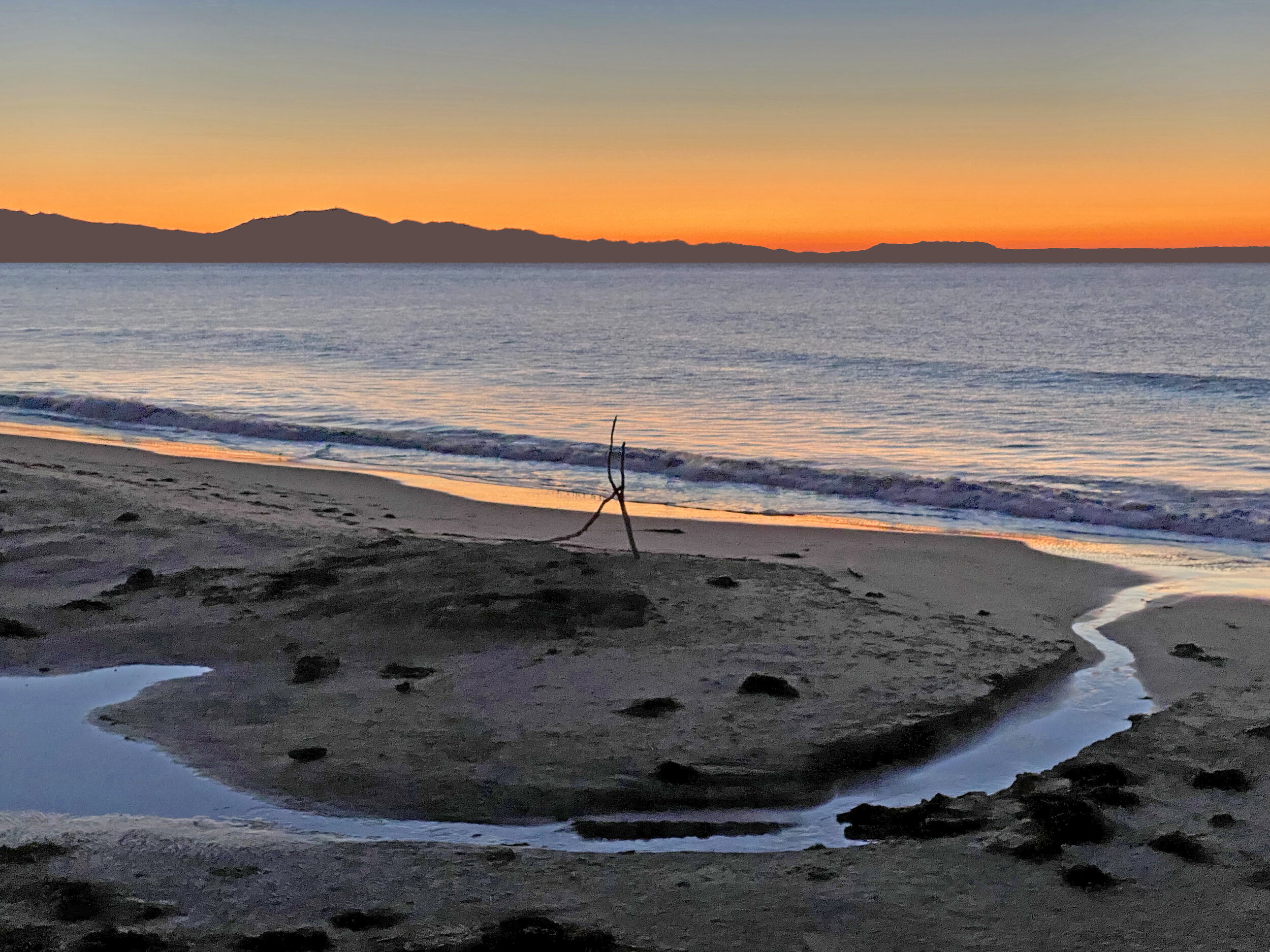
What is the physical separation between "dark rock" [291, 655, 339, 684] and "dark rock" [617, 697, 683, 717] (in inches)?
69.5

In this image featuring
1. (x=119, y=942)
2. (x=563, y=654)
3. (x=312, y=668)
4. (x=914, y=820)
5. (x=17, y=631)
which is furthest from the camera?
(x=17, y=631)

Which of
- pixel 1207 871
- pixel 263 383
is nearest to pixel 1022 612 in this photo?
pixel 1207 871

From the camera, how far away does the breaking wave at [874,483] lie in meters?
13.2

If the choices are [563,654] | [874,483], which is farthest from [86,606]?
[874,483]

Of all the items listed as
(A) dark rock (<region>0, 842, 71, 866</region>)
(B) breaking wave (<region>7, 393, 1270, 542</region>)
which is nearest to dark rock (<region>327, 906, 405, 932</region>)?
(A) dark rock (<region>0, 842, 71, 866</region>)

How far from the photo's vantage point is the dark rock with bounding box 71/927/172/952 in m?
3.61

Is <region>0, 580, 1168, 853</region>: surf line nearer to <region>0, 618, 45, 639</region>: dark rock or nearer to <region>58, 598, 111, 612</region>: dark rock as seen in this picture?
<region>0, 618, 45, 639</region>: dark rock

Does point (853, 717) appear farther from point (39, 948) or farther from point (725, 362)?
point (725, 362)

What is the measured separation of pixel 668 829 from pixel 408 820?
1.08m

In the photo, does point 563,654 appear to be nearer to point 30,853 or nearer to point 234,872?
point 234,872

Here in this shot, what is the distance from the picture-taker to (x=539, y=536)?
36.9 ft

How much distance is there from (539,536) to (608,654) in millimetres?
4588

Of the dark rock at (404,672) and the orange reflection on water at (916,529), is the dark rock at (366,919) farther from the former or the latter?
the orange reflection on water at (916,529)

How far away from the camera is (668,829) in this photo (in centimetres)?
478
